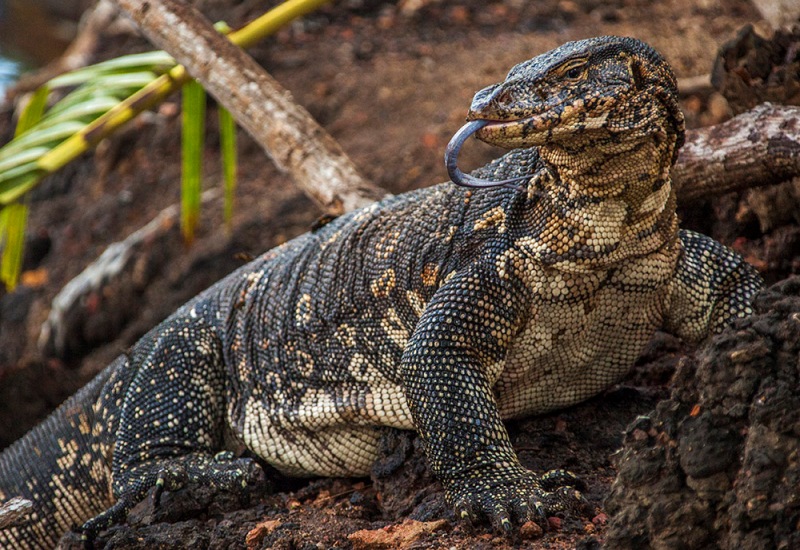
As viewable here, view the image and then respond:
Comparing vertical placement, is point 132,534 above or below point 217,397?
below

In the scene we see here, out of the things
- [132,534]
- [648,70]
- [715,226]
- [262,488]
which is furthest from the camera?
[715,226]

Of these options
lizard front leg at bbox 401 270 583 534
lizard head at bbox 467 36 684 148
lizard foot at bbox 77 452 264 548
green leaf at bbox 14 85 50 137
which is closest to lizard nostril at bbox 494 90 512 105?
lizard head at bbox 467 36 684 148

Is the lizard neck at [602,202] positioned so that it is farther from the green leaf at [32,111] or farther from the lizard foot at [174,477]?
the green leaf at [32,111]

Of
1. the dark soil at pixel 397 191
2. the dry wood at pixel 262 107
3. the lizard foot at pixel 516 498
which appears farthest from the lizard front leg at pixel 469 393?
the dry wood at pixel 262 107

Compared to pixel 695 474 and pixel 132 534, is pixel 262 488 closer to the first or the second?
pixel 132 534

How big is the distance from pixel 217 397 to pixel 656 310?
263 centimetres

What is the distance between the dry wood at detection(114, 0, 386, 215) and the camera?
23.5ft

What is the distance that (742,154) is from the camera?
5.80 meters

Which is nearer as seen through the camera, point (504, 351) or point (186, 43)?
point (504, 351)

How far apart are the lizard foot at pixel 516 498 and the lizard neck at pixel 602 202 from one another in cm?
99

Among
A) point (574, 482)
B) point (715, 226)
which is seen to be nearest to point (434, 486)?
point (574, 482)

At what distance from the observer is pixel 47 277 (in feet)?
42.2

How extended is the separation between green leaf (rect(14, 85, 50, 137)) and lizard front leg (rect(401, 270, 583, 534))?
5.20m

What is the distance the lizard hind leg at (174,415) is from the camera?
5707 mm
